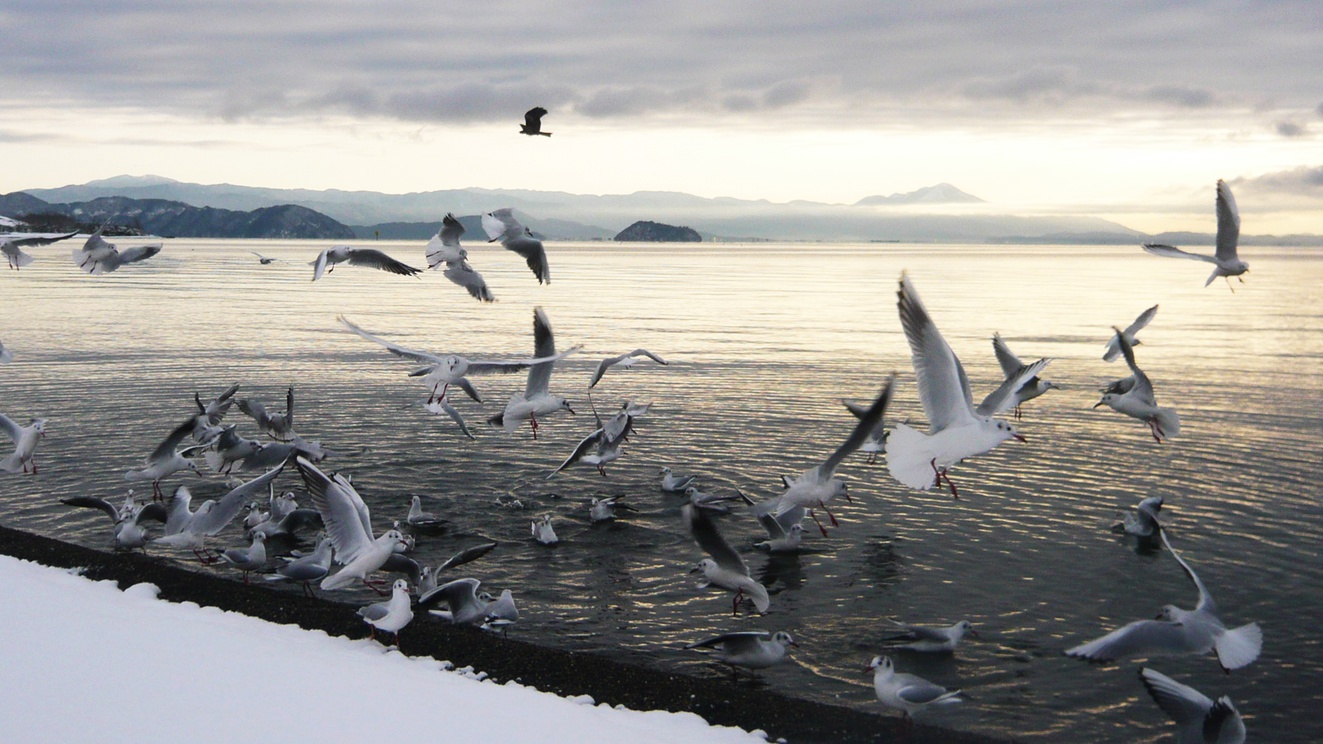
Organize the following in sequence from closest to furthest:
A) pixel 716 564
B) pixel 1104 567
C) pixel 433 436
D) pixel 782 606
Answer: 1. pixel 716 564
2. pixel 782 606
3. pixel 1104 567
4. pixel 433 436

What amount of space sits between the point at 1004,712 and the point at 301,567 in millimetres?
8769

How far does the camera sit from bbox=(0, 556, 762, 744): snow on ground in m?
9.23

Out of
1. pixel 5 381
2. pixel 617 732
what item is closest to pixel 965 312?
pixel 5 381

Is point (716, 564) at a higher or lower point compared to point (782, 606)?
higher

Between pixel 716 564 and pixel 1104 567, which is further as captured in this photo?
pixel 1104 567

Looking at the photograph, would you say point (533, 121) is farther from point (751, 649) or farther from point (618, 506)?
point (751, 649)

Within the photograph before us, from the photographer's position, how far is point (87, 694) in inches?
380

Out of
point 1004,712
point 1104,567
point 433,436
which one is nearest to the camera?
point 1004,712

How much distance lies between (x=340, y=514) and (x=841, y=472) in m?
10.1

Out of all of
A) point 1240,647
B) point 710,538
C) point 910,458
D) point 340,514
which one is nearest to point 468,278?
point 340,514

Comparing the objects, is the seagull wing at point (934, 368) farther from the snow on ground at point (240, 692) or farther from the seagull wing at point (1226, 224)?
the seagull wing at point (1226, 224)

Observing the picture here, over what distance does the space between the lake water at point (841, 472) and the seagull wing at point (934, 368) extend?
2.76 m

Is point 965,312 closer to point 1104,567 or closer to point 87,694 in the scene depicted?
point 1104,567

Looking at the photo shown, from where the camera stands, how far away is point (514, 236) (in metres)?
18.6
